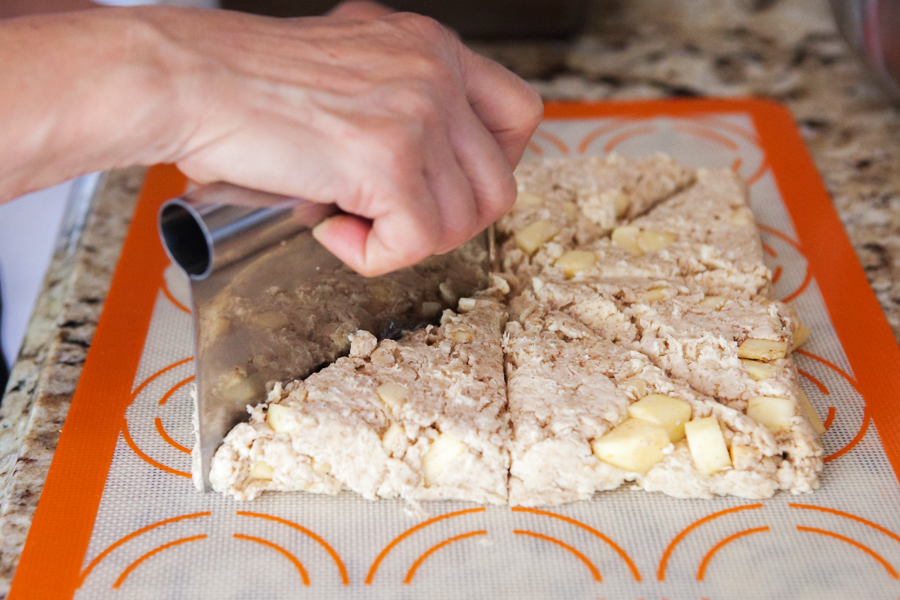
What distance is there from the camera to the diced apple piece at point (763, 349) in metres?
1.08

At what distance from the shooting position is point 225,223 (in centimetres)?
83

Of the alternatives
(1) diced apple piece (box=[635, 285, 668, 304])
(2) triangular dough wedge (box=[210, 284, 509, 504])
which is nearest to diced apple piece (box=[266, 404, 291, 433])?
(2) triangular dough wedge (box=[210, 284, 509, 504])

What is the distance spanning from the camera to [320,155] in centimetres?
81

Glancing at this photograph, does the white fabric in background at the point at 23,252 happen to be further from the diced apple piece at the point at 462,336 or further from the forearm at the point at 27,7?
the diced apple piece at the point at 462,336

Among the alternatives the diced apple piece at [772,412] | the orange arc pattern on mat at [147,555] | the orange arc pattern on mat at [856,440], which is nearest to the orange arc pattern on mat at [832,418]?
the orange arc pattern on mat at [856,440]

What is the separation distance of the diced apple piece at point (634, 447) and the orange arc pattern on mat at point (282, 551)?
0.39m

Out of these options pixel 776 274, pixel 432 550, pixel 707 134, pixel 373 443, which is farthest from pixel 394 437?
pixel 707 134

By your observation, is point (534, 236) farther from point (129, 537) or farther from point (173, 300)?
point (129, 537)

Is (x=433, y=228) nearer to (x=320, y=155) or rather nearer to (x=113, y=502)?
(x=320, y=155)

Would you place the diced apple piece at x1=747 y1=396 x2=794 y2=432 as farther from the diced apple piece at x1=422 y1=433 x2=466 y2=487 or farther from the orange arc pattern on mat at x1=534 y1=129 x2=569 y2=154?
the orange arc pattern on mat at x1=534 y1=129 x2=569 y2=154

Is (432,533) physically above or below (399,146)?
below

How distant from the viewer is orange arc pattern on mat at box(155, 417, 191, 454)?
3.62 feet

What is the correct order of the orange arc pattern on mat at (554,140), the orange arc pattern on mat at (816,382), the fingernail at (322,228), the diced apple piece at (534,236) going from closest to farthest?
the fingernail at (322,228), the orange arc pattern on mat at (816,382), the diced apple piece at (534,236), the orange arc pattern on mat at (554,140)

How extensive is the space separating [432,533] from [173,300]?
26.7 inches
